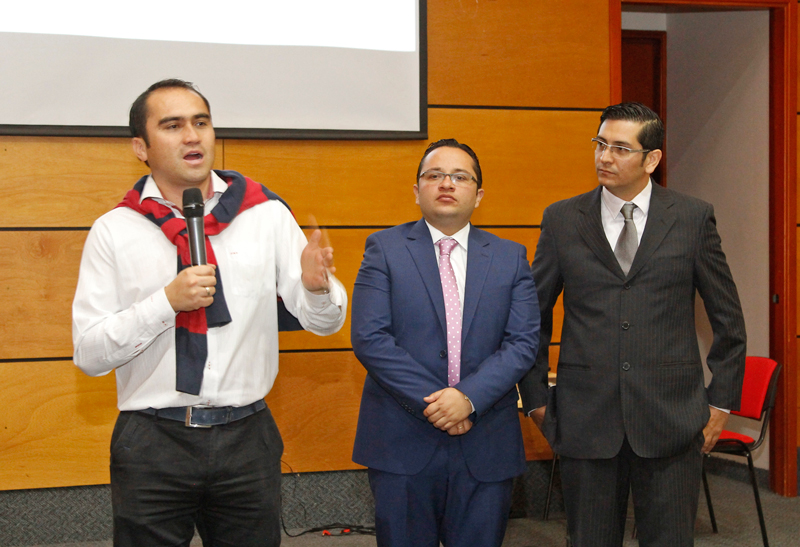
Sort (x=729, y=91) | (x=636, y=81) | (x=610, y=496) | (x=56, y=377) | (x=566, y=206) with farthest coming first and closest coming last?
1. (x=636, y=81)
2. (x=729, y=91)
3. (x=56, y=377)
4. (x=566, y=206)
5. (x=610, y=496)

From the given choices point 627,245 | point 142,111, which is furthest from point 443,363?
point 142,111

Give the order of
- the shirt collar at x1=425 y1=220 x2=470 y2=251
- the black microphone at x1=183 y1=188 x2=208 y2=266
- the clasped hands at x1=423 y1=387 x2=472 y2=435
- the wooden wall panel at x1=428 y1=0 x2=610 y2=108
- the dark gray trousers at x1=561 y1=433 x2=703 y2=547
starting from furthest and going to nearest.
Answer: the wooden wall panel at x1=428 y1=0 x2=610 y2=108 → the shirt collar at x1=425 y1=220 x2=470 y2=251 → the dark gray trousers at x1=561 y1=433 x2=703 y2=547 → the clasped hands at x1=423 y1=387 x2=472 y2=435 → the black microphone at x1=183 y1=188 x2=208 y2=266

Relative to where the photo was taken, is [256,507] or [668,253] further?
[668,253]

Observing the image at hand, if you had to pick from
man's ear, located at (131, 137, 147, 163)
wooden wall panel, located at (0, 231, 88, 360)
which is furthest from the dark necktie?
wooden wall panel, located at (0, 231, 88, 360)

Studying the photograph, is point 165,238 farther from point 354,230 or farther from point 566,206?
point 354,230

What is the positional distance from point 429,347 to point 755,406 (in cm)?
202

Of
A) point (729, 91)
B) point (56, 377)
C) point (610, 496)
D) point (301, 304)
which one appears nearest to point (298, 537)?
point (56, 377)

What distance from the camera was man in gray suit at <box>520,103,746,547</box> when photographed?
6.37 feet

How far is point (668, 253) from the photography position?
78.1 inches

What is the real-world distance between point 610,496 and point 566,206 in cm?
91

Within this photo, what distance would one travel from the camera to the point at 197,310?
60.3 inches

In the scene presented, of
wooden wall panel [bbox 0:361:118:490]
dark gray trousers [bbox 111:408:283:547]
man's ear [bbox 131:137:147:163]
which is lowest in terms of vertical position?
wooden wall panel [bbox 0:361:118:490]

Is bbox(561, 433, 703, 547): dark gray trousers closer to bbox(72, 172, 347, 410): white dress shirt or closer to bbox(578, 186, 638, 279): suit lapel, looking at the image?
bbox(578, 186, 638, 279): suit lapel

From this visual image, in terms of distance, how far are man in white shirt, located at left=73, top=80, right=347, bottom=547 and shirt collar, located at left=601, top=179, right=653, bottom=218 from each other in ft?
3.21
